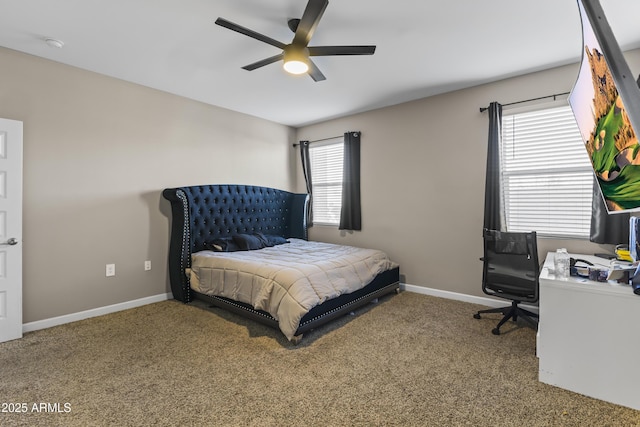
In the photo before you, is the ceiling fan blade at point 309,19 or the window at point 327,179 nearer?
the ceiling fan blade at point 309,19

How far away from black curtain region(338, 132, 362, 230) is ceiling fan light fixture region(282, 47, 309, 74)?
217cm

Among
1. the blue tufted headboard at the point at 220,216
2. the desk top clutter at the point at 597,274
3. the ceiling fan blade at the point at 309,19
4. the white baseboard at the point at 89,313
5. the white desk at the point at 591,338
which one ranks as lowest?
the white baseboard at the point at 89,313

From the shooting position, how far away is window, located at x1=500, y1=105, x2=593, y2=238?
3084mm

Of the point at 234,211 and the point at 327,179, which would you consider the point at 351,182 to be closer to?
the point at 327,179

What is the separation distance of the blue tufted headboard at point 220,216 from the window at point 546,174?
2.90 metres

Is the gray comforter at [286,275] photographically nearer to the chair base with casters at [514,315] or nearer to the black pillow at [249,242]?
the black pillow at [249,242]

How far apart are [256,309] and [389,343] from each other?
3.92 ft

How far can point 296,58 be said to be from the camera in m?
2.46

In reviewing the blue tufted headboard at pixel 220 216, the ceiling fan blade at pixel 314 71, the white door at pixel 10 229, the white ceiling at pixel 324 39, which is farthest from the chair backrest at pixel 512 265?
the white door at pixel 10 229

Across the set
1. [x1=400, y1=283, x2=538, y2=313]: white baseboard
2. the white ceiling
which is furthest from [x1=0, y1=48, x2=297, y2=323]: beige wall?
[x1=400, y1=283, x2=538, y2=313]: white baseboard

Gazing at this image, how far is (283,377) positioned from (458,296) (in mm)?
2516

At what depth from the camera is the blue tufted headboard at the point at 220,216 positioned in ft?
12.3

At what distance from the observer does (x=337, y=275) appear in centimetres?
311

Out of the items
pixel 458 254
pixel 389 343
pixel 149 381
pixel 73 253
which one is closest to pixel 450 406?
pixel 389 343
